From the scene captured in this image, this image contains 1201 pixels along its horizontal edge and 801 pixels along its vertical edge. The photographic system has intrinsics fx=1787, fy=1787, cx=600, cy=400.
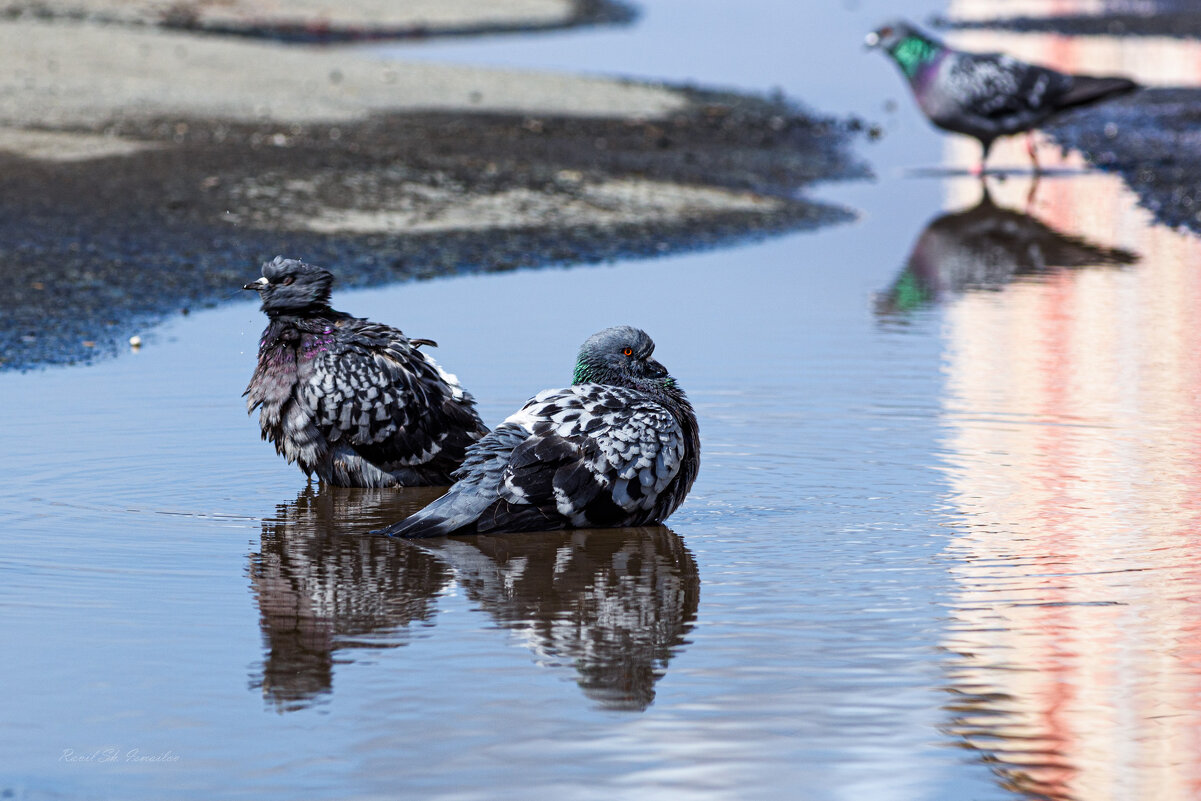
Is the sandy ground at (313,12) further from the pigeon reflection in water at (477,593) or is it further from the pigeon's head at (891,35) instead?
the pigeon reflection in water at (477,593)

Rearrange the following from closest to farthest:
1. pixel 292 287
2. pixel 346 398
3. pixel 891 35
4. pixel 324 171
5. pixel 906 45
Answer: pixel 346 398 < pixel 292 287 < pixel 324 171 < pixel 906 45 < pixel 891 35

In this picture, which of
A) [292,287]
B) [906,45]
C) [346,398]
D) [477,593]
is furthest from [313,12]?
[477,593]

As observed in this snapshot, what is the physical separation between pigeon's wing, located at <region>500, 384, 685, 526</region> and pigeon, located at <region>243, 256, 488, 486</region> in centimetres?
96

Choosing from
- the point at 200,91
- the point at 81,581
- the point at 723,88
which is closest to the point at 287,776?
the point at 81,581

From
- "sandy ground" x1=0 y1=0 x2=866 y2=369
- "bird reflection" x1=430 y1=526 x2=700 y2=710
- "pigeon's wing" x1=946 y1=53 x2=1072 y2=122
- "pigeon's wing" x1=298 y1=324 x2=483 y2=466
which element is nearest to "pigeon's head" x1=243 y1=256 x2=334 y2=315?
"pigeon's wing" x1=298 y1=324 x2=483 y2=466

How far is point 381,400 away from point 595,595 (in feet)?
6.38

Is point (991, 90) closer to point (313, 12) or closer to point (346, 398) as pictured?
point (346, 398)

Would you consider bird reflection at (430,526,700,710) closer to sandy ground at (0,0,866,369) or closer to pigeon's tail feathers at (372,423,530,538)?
pigeon's tail feathers at (372,423,530,538)

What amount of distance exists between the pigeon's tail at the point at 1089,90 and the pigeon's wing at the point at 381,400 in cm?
1241

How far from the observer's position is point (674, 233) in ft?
49.9

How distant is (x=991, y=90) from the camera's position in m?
18.6

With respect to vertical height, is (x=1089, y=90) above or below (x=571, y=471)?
above

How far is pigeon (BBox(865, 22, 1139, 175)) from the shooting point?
1867 centimetres

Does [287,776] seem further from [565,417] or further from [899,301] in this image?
[899,301]
